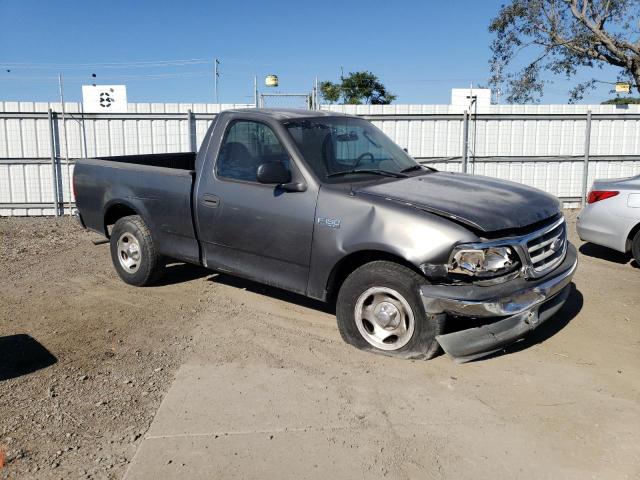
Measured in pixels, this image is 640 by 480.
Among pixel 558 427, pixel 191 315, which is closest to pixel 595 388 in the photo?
pixel 558 427

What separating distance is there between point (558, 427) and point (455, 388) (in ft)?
2.38

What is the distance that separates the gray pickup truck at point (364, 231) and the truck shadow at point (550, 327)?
40cm

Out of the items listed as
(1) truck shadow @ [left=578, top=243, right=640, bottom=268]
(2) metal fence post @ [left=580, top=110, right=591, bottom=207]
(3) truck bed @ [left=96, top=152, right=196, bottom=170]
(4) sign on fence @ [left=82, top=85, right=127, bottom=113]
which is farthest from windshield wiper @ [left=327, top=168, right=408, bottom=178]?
(2) metal fence post @ [left=580, top=110, right=591, bottom=207]

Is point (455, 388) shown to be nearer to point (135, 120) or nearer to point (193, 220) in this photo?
point (193, 220)

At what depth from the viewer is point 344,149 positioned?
5.27 meters

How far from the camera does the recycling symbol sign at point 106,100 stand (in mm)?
12133

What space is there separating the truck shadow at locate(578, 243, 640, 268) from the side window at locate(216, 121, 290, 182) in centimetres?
526

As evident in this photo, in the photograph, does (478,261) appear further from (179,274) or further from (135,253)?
(179,274)

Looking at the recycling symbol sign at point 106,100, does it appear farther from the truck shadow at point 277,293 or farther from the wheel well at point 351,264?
the wheel well at point 351,264

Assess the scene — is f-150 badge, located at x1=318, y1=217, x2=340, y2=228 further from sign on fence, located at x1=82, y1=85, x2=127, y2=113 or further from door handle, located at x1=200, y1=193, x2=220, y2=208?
sign on fence, located at x1=82, y1=85, x2=127, y2=113

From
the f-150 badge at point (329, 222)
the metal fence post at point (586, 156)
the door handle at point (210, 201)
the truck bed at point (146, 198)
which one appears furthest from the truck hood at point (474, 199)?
the metal fence post at point (586, 156)

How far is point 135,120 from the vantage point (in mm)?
12375

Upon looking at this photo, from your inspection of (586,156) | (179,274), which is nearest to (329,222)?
(179,274)

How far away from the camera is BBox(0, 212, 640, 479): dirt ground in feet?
10.8
